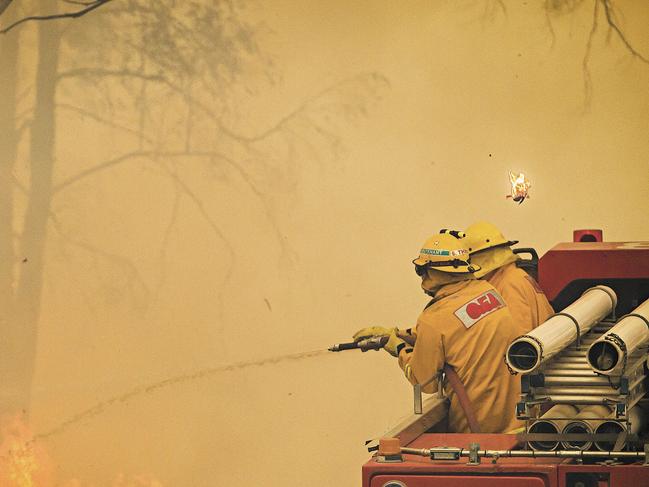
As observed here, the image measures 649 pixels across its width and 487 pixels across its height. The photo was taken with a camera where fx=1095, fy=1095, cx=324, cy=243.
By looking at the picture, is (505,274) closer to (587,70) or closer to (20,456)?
(587,70)

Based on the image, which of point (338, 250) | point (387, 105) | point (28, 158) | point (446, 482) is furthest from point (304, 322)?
point (446, 482)

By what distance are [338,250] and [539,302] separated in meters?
1.94

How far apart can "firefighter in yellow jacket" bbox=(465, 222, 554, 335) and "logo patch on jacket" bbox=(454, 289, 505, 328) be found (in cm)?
21

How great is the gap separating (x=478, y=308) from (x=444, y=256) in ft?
0.79

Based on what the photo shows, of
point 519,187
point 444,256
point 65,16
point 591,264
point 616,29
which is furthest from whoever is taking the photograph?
point 65,16

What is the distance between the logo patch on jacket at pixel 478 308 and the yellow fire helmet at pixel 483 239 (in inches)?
19.5

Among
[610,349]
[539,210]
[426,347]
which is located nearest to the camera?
[610,349]

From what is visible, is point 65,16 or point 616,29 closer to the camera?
point 616,29

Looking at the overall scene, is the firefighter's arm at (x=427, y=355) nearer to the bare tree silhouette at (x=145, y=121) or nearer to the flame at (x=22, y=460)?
the bare tree silhouette at (x=145, y=121)

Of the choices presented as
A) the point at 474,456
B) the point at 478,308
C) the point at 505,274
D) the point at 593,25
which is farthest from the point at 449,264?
the point at 593,25

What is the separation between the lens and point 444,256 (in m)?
4.10

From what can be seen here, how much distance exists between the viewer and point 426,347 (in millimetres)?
3936

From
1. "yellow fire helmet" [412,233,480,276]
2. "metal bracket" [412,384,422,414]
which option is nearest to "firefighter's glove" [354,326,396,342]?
"yellow fire helmet" [412,233,480,276]

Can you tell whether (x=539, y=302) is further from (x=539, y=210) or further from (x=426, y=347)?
(x=539, y=210)
